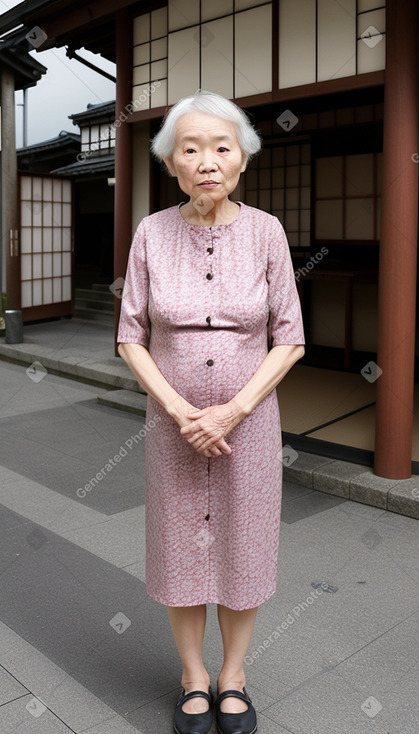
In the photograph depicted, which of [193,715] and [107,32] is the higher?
[107,32]

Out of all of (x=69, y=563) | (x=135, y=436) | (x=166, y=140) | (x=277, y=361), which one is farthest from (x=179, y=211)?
(x=135, y=436)

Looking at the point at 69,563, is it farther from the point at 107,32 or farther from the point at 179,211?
the point at 107,32

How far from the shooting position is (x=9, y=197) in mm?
11359

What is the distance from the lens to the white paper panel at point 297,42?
17.8 ft

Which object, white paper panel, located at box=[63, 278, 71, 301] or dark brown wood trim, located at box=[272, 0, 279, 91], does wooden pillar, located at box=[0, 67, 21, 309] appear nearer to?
white paper panel, located at box=[63, 278, 71, 301]

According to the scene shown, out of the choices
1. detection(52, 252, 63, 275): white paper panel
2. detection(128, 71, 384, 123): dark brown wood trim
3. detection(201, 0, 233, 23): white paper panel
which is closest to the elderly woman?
detection(128, 71, 384, 123): dark brown wood trim

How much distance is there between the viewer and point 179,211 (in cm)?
252

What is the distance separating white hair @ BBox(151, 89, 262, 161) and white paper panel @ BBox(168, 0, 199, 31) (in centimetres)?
466

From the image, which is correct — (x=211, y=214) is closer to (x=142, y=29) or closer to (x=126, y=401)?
(x=126, y=401)

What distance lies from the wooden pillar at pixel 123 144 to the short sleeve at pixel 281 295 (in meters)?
5.22

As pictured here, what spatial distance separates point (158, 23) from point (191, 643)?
20.4 feet

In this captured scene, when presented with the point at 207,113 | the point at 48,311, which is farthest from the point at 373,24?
the point at 48,311

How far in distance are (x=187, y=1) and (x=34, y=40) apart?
100.0 inches

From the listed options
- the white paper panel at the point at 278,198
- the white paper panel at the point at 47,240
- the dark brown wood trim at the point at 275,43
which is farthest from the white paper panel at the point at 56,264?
the dark brown wood trim at the point at 275,43
